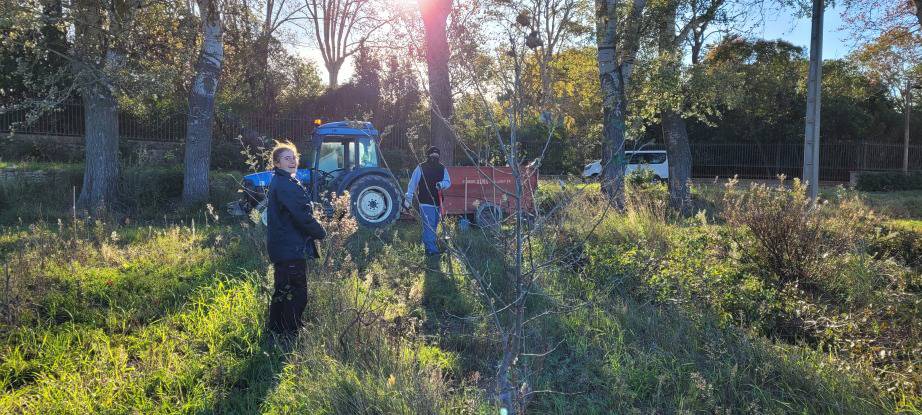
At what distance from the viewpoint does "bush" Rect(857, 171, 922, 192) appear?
69.0 ft

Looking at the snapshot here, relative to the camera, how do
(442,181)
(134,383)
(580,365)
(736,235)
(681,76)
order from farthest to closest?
(681,76) < (442,181) < (736,235) < (580,365) < (134,383)

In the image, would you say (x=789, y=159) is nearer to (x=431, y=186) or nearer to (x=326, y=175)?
(x=326, y=175)

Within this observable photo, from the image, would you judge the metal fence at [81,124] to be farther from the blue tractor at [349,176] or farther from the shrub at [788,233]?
the shrub at [788,233]

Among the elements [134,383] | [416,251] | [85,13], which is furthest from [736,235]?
[85,13]

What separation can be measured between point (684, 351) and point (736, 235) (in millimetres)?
2465

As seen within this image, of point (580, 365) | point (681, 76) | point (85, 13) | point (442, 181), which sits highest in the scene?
point (85, 13)

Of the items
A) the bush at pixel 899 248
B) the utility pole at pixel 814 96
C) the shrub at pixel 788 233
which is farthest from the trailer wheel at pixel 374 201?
the utility pole at pixel 814 96

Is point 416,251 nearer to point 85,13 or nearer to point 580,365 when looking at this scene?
point 580,365

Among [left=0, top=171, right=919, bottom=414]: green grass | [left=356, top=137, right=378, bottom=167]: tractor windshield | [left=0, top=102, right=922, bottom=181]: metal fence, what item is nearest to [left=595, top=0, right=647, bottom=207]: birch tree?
[left=356, top=137, right=378, bottom=167]: tractor windshield

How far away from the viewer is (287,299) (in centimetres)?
440

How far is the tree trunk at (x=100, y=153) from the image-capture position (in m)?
11.6

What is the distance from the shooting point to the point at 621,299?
5.42 meters

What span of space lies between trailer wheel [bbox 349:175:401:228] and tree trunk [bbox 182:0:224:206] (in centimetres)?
457

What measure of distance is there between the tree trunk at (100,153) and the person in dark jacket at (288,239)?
8819 millimetres
